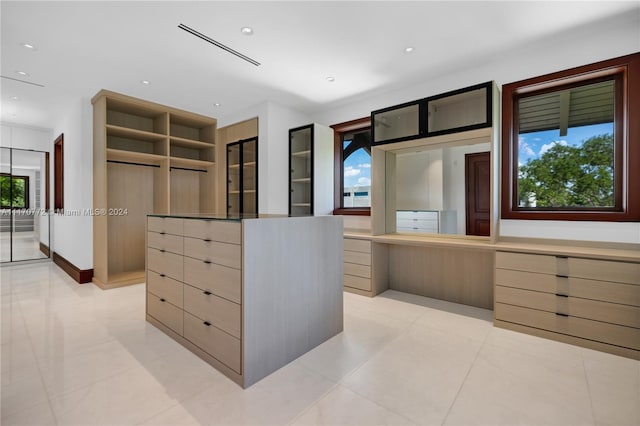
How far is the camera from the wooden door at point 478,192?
3035 millimetres

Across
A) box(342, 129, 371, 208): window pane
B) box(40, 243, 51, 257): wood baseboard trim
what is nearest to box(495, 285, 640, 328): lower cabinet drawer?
box(342, 129, 371, 208): window pane

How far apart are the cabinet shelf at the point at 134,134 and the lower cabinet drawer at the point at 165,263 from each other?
2.18 meters

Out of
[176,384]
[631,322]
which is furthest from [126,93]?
[631,322]

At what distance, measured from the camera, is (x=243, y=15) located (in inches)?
90.6

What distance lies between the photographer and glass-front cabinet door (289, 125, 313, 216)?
4285 mm

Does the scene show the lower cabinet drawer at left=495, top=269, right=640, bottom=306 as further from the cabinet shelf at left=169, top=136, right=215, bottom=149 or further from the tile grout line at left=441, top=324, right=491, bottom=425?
the cabinet shelf at left=169, top=136, right=215, bottom=149

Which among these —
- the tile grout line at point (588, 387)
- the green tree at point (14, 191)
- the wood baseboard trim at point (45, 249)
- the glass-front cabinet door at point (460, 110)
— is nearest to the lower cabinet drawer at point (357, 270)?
the glass-front cabinet door at point (460, 110)

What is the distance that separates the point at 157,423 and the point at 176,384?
33 centimetres

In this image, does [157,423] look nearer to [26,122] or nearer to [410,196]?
[410,196]

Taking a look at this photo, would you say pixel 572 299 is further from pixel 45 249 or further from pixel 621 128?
pixel 45 249

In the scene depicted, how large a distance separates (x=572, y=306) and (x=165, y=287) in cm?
327

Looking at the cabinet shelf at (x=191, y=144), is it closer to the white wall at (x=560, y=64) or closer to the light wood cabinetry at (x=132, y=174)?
the light wood cabinetry at (x=132, y=174)

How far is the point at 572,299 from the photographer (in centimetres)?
227

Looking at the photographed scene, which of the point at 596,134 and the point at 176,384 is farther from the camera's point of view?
the point at 596,134
